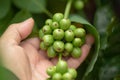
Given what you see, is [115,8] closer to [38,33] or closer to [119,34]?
[119,34]

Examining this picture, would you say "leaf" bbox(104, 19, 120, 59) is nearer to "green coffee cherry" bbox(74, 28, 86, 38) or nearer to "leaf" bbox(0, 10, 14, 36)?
"green coffee cherry" bbox(74, 28, 86, 38)

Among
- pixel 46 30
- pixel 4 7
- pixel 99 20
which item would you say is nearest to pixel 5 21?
pixel 4 7

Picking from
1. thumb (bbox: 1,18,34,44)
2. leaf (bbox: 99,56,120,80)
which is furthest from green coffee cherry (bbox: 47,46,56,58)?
leaf (bbox: 99,56,120,80)

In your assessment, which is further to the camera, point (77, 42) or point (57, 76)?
point (77, 42)

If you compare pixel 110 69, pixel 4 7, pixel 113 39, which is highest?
pixel 4 7

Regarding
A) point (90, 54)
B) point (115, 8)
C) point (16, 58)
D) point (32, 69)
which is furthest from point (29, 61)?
point (115, 8)

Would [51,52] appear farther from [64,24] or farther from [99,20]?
[99,20]

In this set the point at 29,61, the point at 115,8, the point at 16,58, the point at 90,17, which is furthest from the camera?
the point at 90,17
